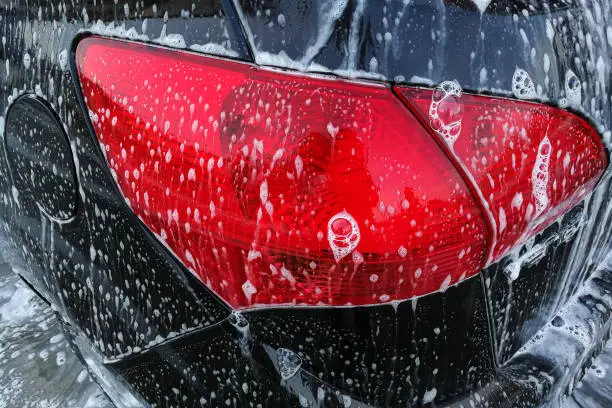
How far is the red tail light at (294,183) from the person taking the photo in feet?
2.79

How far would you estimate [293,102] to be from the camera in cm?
86

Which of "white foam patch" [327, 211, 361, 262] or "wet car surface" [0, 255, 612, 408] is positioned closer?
"white foam patch" [327, 211, 361, 262]

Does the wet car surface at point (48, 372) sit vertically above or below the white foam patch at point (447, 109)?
below

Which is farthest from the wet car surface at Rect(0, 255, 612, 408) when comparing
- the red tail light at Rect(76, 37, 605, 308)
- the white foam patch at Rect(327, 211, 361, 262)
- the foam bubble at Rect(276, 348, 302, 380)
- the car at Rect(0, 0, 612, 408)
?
the white foam patch at Rect(327, 211, 361, 262)

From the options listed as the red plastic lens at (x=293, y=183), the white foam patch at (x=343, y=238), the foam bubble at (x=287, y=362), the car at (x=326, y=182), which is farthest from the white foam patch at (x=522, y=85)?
the foam bubble at (x=287, y=362)

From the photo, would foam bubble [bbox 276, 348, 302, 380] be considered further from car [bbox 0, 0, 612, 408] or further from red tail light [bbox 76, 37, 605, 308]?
red tail light [bbox 76, 37, 605, 308]

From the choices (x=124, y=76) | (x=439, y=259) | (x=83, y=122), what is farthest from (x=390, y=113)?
(x=83, y=122)

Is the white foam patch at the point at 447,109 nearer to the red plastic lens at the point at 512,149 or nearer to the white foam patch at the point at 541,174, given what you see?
the red plastic lens at the point at 512,149

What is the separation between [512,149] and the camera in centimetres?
91

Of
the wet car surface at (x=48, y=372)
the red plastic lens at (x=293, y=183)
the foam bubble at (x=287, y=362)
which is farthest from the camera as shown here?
the wet car surface at (x=48, y=372)

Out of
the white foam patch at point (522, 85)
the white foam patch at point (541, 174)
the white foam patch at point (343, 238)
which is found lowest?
the white foam patch at point (343, 238)

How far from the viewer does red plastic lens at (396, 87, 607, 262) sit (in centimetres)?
86

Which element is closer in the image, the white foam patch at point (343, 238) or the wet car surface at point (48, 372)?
the white foam patch at point (343, 238)

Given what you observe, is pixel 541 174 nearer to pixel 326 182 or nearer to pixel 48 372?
pixel 326 182
